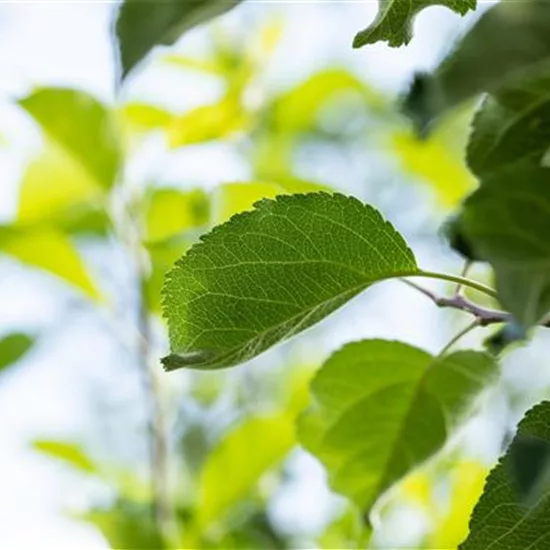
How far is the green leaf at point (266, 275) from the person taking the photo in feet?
1.25

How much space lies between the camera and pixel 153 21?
34 cm

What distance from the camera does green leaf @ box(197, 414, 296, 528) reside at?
93 centimetres

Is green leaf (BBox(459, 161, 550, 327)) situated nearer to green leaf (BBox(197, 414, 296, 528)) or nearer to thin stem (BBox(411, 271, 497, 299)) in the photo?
thin stem (BBox(411, 271, 497, 299))

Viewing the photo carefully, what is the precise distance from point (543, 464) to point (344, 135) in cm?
194

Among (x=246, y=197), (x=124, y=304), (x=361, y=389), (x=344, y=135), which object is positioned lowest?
(x=361, y=389)

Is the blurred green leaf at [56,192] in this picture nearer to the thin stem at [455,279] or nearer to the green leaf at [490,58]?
the thin stem at [455,279]

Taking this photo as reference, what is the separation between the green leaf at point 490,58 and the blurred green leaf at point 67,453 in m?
0.80

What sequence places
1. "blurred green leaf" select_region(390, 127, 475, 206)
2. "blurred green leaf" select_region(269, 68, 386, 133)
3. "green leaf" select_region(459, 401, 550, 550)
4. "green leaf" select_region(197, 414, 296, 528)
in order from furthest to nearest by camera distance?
"blurred green leaf" select_region(269, 68, 386, 133) < "blurred green leaf" select_region(390, 127, 475, 206) < "green leaf" select_region(197, 414, 296, 528) < "green leaf" select_region(459, 401, 550, 550)

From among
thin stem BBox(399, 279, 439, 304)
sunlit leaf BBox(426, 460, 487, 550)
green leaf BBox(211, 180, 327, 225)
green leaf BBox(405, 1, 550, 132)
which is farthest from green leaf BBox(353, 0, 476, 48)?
sunlit leaf BBox(426, 460, 487, 550)

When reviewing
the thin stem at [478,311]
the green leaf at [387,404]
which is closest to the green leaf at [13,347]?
the green leaf at [387,404]

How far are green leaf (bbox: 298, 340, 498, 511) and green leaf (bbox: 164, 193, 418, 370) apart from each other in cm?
13

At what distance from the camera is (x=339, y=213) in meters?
0.39

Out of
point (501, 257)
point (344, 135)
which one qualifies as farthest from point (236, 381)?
Result: point (501, 257)

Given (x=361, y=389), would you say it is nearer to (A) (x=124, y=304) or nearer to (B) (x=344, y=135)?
(A) (x=124, y=304)
